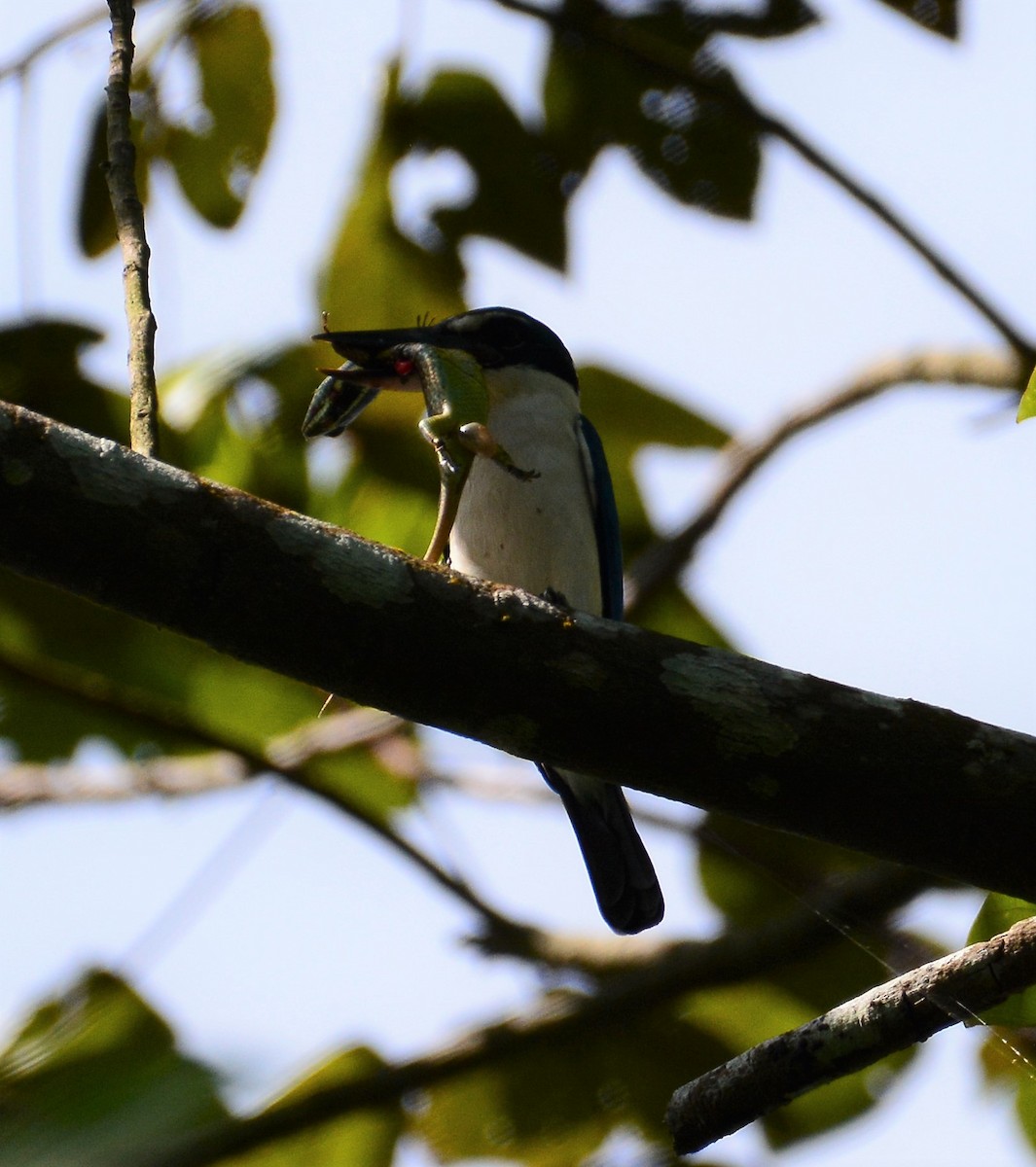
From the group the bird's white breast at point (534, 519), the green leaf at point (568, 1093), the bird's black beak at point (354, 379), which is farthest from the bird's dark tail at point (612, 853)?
the bird's black beak at point (354, 379)

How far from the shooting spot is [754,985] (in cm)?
468

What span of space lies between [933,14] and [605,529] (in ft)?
6.00

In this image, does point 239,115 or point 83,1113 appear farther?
point 239,115

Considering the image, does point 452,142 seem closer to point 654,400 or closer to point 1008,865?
point 654,400

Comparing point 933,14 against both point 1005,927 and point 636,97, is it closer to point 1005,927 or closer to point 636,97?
point 636,97

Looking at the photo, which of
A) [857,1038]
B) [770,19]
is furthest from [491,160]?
[857,1038]

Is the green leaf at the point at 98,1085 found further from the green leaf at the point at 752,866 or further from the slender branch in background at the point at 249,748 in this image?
the green leaf at the point at 752,866

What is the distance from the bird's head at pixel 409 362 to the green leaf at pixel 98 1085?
1.62m

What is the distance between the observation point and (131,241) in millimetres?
2906

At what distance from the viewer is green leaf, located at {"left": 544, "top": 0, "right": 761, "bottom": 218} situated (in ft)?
13.5

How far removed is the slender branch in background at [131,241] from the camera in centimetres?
261

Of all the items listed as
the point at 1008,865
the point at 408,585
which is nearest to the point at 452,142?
the point at 408,585

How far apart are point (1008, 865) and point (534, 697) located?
83cm

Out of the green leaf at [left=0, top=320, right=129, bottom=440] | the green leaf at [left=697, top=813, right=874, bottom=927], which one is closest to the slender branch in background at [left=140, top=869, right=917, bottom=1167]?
the green leaf at [left=697, top=813, right=874, bottom=927]
